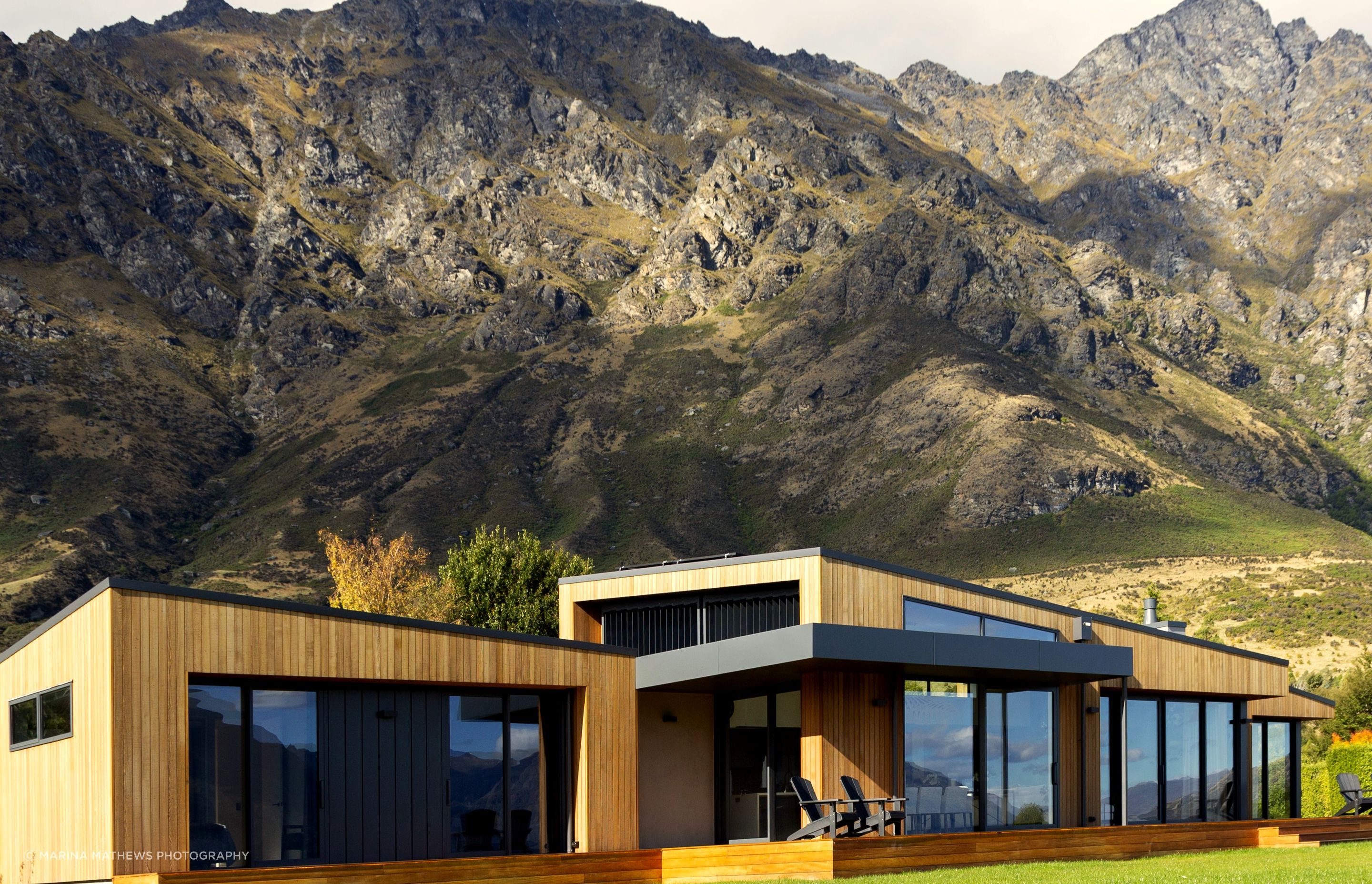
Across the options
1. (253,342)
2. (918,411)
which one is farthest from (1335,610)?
(253,342)

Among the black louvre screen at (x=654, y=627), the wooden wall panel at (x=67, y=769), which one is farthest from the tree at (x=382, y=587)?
the wooden wall panel at (x=67, y=769)

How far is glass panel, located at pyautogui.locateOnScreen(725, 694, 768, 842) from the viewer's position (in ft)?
63.0

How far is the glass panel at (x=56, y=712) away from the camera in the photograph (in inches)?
540

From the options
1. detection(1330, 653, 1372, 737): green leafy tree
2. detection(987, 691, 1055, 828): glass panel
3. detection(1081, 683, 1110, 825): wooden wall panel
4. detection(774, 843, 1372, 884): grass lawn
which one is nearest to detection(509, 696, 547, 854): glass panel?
detection(774, 843, 1372, 884): grass lawn

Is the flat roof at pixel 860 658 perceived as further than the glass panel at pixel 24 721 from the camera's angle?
Yes

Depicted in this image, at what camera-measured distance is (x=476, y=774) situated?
16.3 m

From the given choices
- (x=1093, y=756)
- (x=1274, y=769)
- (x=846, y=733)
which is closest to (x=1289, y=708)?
(x=1274, y=769)

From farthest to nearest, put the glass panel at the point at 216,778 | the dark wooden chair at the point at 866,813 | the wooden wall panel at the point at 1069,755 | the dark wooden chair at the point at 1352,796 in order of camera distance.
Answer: the dark wooden chair at the point at 1352,796 < the wooden wall panel at the point at 1069,755 < the dark wooden chair at the point at 866,813 < the glass panel at the point at 216,778

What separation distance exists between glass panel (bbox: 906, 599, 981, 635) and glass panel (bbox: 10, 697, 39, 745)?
1085 centimetres

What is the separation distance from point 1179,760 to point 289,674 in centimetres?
1599

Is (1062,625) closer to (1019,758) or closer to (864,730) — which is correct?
(1019,758)

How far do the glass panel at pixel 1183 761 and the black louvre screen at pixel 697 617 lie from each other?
345 inches

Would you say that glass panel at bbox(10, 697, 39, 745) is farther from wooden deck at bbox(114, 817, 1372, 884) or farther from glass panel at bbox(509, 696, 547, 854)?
glass panel at bbox(509, 696, 547, 854)

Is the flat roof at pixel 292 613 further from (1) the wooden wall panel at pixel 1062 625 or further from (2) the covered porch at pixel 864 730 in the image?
(1) the wooden wall panel at pixel 1062 625
